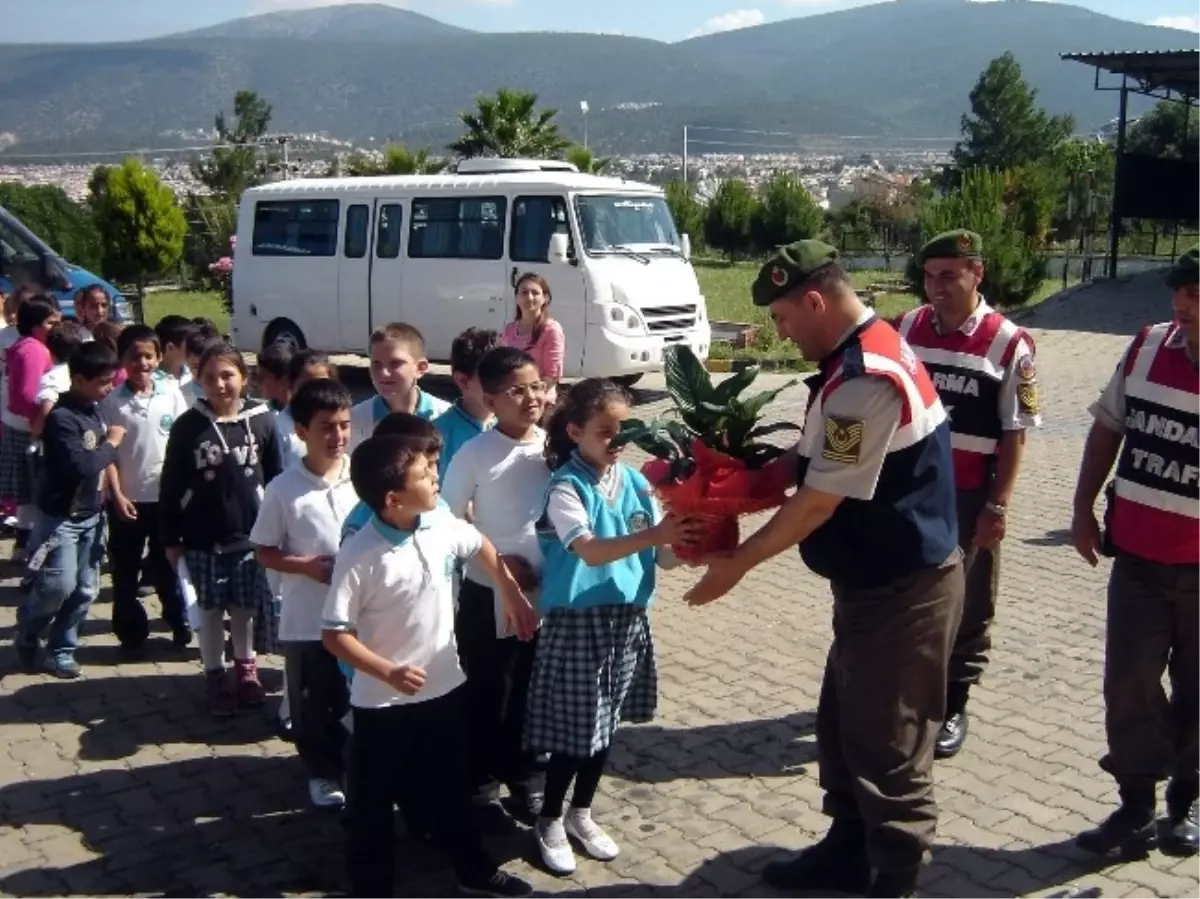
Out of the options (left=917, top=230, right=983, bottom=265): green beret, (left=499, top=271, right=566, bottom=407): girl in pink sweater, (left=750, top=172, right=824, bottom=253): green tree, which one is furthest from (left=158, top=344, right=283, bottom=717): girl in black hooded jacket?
(left=750, top=172, right=824, bottom=253): green tree

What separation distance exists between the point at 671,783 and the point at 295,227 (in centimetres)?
1235

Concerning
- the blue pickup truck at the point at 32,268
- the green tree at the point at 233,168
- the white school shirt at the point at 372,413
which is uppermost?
the green tree at the point at 233,168

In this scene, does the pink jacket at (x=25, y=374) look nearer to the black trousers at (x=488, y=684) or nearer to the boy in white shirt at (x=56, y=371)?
the boy in white shirt at (x=56, y=371)

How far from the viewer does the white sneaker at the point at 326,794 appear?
436cm

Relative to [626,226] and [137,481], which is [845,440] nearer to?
[137,481]

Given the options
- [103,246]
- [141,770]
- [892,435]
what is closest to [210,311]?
[103,246]

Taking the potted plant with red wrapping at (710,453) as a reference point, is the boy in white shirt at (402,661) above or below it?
below

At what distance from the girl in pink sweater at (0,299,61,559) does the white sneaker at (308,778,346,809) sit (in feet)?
10.8

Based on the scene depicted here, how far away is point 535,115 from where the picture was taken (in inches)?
1496

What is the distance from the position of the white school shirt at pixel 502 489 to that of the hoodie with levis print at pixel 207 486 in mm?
1476

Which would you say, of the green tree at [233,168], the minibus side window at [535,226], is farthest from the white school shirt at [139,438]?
the green tree at [233,168]

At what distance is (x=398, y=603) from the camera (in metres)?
3.52

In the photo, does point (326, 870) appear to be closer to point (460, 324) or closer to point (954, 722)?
point (954, 722)

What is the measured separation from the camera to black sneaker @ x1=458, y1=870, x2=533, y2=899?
3717mm
